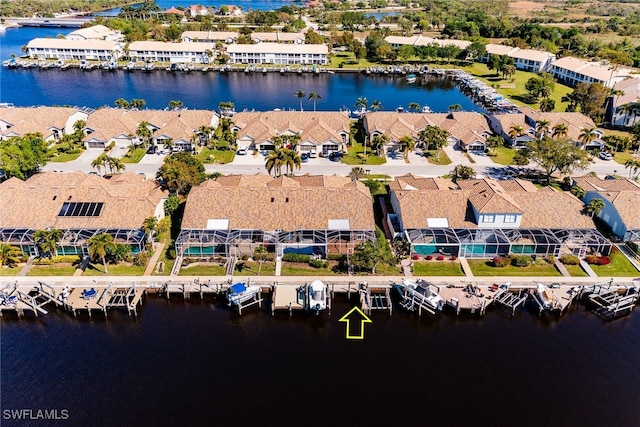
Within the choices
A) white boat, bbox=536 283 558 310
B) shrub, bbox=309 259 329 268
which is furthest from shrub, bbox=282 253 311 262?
white boat, bbox=536 283 558 310

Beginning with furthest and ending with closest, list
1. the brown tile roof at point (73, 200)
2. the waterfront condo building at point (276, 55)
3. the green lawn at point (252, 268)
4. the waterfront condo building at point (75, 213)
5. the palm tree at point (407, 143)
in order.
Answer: the waterfront condo building at point (276, 55) < the palm tree at point (407, 143) < the brown tile roof at point (73, 200) < the waterfront condo building at point (75, 213) < the green lawn at point (252, 268)

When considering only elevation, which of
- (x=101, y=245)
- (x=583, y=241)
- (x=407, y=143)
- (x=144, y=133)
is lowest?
(x=583, y=241)

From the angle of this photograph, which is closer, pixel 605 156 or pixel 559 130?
→ pixel 559 130

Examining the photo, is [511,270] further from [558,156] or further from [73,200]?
[73,200]

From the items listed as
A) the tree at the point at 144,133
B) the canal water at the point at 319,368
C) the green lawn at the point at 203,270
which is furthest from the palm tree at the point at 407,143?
the tree at the point at 144,133

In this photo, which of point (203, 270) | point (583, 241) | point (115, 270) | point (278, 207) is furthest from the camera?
point (278, 207)

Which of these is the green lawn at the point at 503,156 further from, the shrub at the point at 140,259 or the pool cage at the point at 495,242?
the shrub at the point at 140,259

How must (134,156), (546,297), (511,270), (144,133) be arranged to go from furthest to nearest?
(144,133)
(134,156)
(511,270)
(546,297)

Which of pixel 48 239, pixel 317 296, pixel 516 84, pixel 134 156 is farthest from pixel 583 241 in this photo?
pixel 516 84
